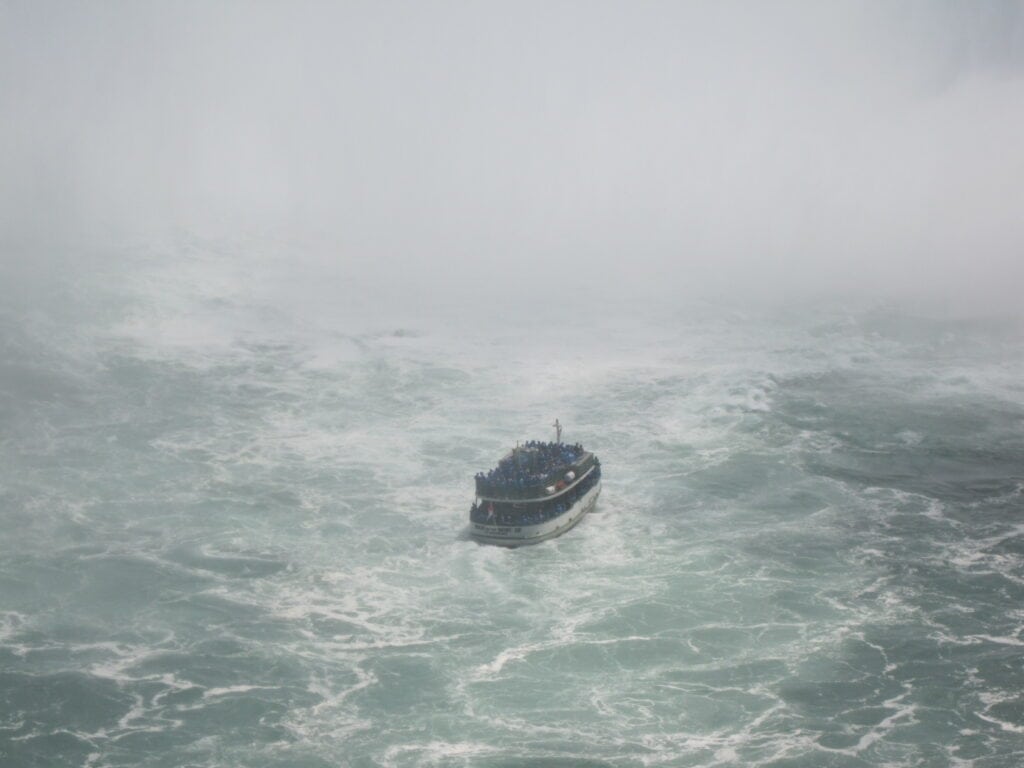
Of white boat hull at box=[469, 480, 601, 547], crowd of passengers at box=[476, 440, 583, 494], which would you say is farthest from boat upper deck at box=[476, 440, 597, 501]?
white boat hull at box=[469, 480, 601, 547]

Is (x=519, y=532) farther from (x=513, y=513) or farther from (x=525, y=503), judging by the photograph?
(x=525, y=503)

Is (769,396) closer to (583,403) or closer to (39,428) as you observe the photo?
(583,403)

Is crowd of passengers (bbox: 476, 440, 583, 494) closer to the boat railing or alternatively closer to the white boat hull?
the boat railing

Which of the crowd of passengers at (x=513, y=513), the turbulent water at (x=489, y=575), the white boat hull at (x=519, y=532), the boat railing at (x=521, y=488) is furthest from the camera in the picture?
the crowd of passengers at (x=513, y=513)

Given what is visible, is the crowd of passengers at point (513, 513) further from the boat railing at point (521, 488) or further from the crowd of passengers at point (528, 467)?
the crowd of passengers at point (528, 467)

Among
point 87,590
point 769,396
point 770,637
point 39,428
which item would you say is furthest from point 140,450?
point 769,396

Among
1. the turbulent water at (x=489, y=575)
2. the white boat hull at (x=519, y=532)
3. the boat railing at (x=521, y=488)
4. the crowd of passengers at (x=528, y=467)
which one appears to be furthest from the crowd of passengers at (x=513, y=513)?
the turbulent water at (x=489, y=575)
